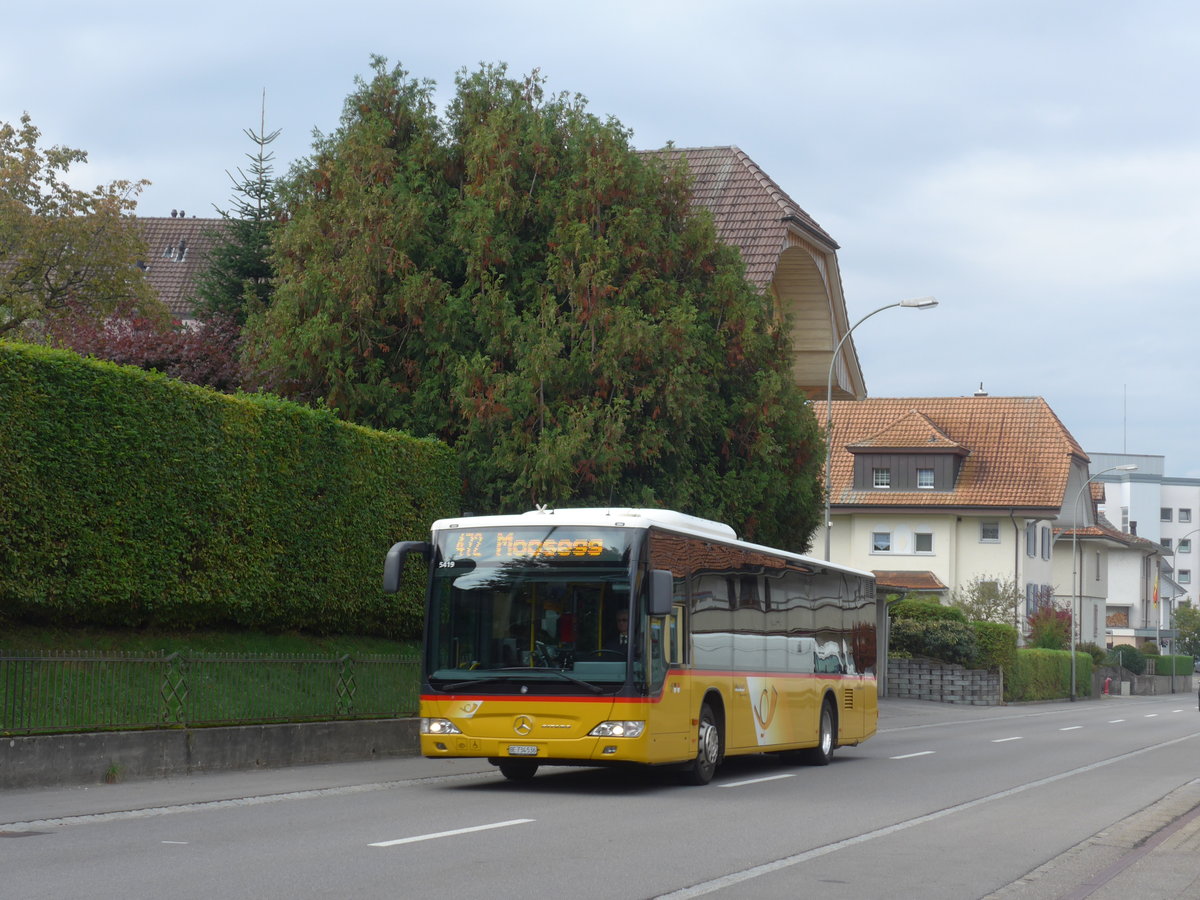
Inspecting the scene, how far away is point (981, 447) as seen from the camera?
7731 centimetres

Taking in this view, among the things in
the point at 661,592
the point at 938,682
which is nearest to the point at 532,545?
the point at 661,592

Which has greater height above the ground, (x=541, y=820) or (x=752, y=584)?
(x=752, y=584)

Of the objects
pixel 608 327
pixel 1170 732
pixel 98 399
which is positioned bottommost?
pixel 1170 732

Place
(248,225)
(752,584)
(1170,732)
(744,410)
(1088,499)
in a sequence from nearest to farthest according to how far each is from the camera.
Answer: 1. (752,584)
2. (744,410)
3. (248,225)
4. (1170,732)
5. (1088,499)

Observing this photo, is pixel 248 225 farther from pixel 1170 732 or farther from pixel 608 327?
pixel 1170 732

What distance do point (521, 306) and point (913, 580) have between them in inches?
1925

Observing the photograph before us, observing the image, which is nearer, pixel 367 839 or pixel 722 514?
pixel 367 839

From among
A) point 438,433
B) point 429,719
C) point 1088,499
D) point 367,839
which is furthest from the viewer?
point 1088,499

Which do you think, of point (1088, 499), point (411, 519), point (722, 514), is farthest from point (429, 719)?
point (1088, 499)

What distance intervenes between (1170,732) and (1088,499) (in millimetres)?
50058

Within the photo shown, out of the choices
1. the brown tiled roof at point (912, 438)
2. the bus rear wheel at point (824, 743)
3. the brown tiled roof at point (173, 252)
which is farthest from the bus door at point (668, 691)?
the brown tiled roof at point (912, 438)

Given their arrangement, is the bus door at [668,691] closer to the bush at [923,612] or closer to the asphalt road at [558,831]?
the asphalt road at [558,831]

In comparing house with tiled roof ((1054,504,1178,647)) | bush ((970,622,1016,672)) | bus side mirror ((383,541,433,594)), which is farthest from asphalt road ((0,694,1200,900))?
house with tiled roof ((1054,504,1178,647))

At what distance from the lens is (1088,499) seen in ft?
283
